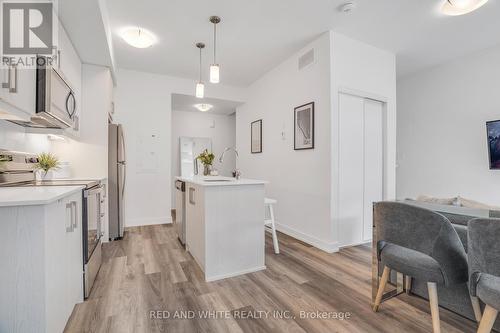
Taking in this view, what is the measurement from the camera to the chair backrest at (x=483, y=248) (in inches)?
45.0

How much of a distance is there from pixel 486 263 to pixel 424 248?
1.04 feet

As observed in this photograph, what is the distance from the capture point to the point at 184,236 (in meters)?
3.21

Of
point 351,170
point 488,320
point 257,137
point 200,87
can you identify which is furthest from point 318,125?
point 488,320

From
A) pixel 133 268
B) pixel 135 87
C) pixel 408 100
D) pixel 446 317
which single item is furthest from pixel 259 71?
pixel 446 317

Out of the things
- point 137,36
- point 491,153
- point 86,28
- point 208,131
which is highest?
point 137,36

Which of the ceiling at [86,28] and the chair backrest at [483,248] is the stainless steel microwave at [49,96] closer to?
the ceiling at [86,28]

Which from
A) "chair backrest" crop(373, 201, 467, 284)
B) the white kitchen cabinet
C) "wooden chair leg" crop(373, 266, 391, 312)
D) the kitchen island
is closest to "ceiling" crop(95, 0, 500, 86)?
the kitchen island

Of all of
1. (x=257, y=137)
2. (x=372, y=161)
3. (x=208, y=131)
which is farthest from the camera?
(x=208, y=131)

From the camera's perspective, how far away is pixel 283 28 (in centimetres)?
300

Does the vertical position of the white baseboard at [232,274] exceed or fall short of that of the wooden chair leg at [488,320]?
it falls short

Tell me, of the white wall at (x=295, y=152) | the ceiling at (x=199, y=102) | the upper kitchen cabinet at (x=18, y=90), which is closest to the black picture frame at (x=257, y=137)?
the white wall at (x=295, y=152)

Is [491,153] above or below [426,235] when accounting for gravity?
above

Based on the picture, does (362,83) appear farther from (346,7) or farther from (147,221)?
(147,221)

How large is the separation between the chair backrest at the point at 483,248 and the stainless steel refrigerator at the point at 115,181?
12.8 feet
